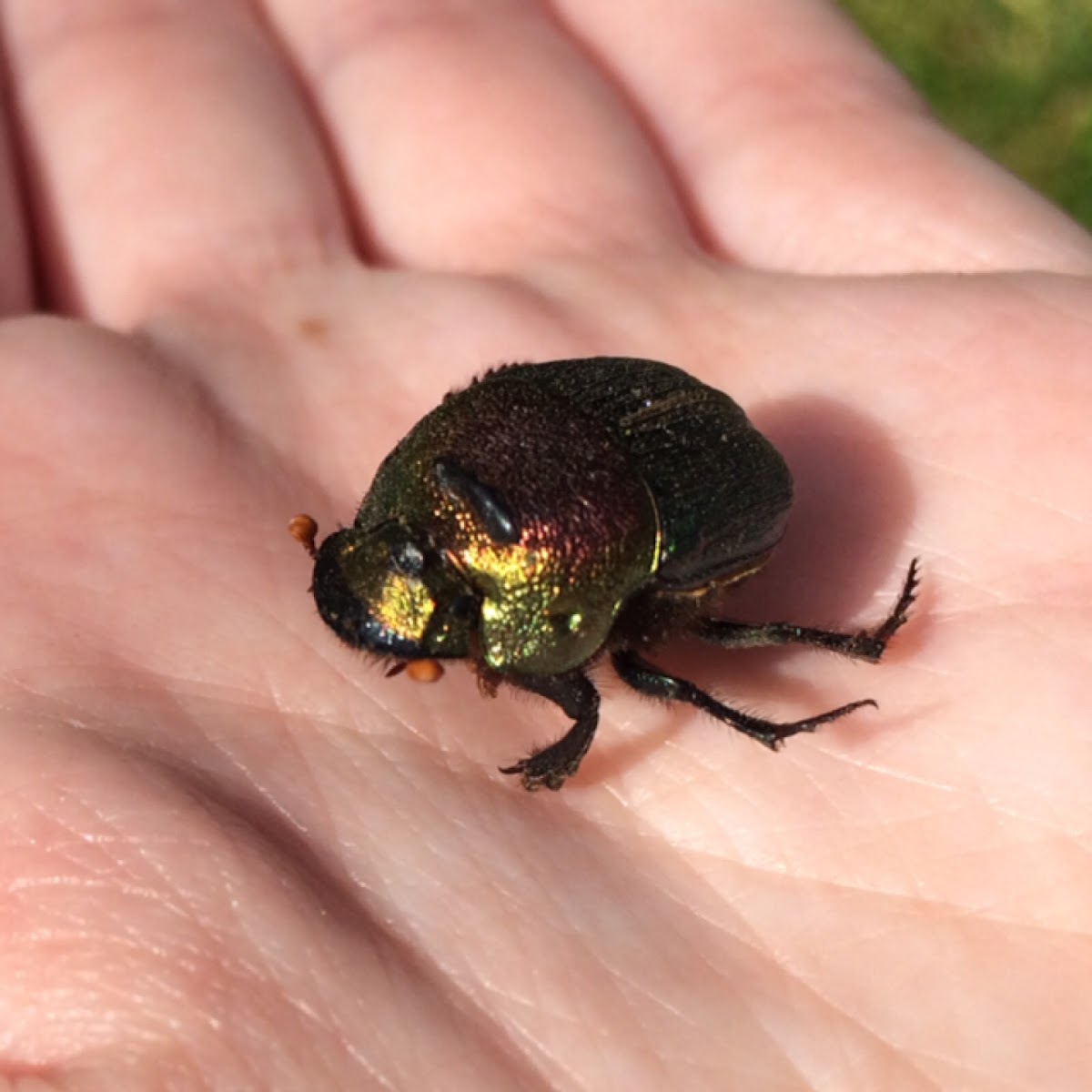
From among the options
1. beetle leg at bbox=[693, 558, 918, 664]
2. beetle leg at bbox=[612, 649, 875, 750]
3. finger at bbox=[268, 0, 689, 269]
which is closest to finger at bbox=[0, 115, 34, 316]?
finger at bbox=[268, 0, 689, 269]

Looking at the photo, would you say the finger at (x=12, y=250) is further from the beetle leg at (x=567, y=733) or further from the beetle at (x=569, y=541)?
the beetle leg at (x=567, y=733)

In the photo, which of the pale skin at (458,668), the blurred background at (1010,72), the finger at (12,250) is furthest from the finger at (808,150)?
the finger at (12,250)

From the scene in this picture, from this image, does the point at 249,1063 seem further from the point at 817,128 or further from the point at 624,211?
the point at 817,128

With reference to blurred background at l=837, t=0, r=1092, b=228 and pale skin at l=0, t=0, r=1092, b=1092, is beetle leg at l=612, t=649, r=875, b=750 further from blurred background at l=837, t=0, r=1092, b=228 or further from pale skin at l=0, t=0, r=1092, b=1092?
blurred background at l=837, t=0, r=1092, b=228

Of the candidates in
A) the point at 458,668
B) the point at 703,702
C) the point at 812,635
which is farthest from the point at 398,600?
the point at 812,635

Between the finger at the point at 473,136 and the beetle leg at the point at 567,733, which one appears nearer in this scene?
the beetle leg at the point at 567,733

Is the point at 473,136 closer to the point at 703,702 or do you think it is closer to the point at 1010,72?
the point at 703,702
